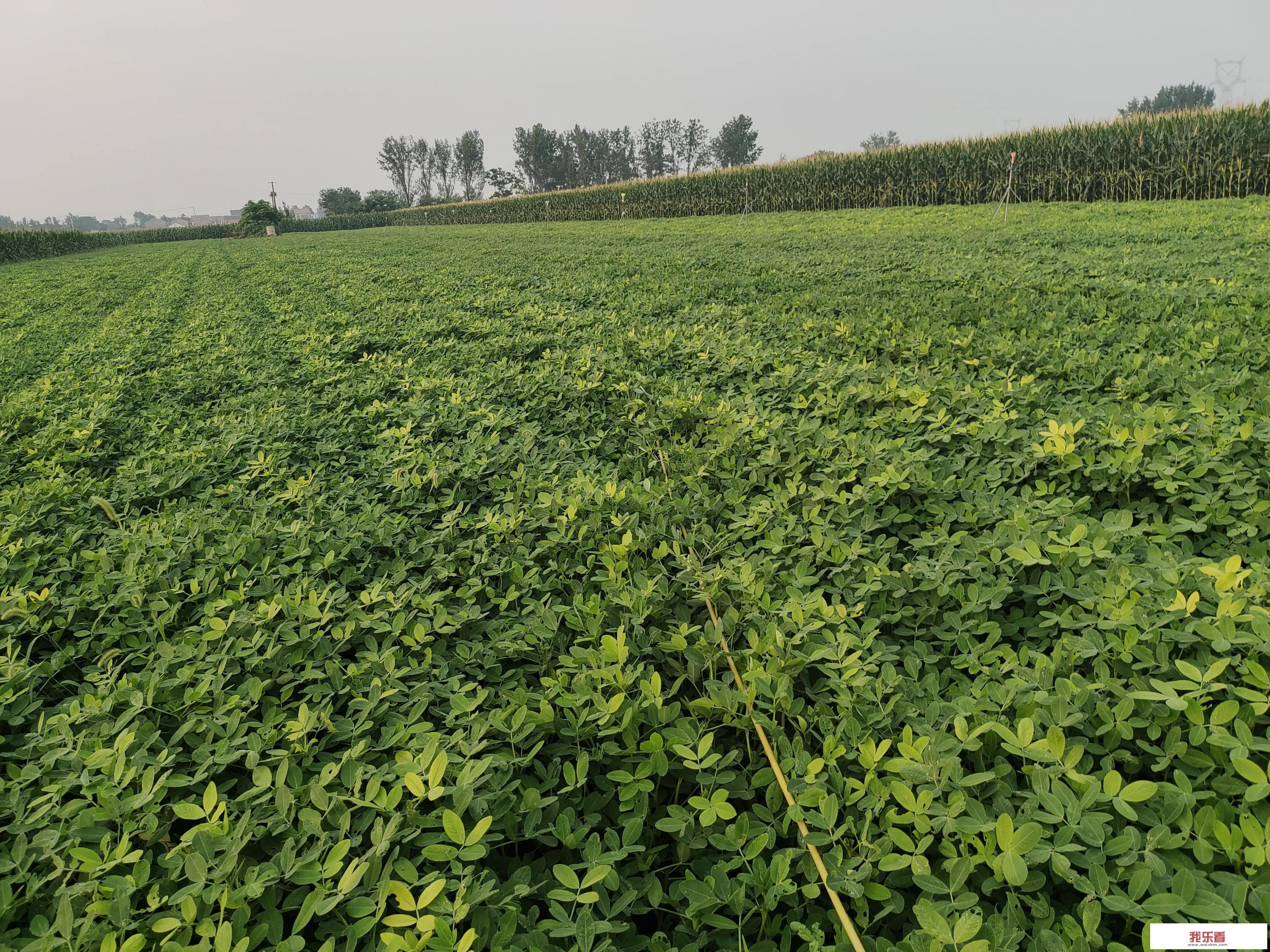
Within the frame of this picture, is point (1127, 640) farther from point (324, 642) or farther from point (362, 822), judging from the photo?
point (324, 642)

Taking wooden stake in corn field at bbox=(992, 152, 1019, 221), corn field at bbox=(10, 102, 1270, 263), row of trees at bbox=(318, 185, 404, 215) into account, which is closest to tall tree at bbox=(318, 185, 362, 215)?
row of trees at bbox=(318, 185, 404, 215)

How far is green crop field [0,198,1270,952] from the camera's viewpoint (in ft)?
3.95

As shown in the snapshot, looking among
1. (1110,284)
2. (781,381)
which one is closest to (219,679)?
(781,381)

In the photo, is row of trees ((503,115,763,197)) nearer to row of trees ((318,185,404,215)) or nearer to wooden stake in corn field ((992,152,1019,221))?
row of trees ((318,185,404,215))

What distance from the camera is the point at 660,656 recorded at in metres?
1.97

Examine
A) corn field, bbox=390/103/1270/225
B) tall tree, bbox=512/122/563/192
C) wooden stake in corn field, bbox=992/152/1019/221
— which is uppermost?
tall tree, bbox=512/122/563/192

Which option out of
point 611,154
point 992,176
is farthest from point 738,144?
point 992,176

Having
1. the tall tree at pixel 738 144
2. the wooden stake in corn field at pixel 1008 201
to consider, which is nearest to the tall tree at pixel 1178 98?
the tall tree at pixel 738 144

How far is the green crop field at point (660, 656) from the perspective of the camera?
3.95ft

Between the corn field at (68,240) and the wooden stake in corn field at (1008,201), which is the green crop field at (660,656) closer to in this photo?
the wooden stake in corn field at (1008,201)

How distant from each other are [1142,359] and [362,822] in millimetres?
4321

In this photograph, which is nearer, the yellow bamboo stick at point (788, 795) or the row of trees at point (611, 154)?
the yellow bamboo stick at point (788, 795)

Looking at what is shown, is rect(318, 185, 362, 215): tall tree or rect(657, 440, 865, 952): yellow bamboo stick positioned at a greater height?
rect(318, 185, 362, 215): tall tree

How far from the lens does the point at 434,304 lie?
8.28 m
